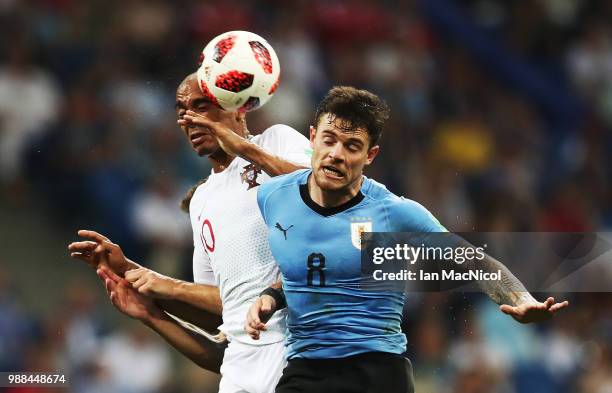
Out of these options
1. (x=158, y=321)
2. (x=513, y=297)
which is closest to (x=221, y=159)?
(x=158, y=321)

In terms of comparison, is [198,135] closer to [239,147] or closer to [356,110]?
[239,147]

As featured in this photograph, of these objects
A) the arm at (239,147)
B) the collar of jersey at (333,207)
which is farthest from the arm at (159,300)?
the collar of jersey at (333,207)

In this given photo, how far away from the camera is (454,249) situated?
5164mm

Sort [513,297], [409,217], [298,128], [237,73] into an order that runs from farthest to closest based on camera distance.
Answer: [298,128] → [237,73] → [409,217] → [513,297]

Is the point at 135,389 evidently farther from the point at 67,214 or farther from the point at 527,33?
the point at 527,33

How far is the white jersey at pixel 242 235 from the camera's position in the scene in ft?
18.6

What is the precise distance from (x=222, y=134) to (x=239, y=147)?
0.32 ft

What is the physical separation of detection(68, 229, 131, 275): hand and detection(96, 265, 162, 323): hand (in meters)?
0.04

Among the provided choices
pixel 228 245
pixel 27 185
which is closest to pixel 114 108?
pixel 27 185

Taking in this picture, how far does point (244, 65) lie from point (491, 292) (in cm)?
159

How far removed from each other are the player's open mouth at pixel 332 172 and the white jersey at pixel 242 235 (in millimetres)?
554

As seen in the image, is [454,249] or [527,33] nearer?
[454,249]

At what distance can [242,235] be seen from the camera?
573cm

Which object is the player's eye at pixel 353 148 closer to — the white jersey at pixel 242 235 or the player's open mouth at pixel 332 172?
the player's open mouth at pixel 332 172
